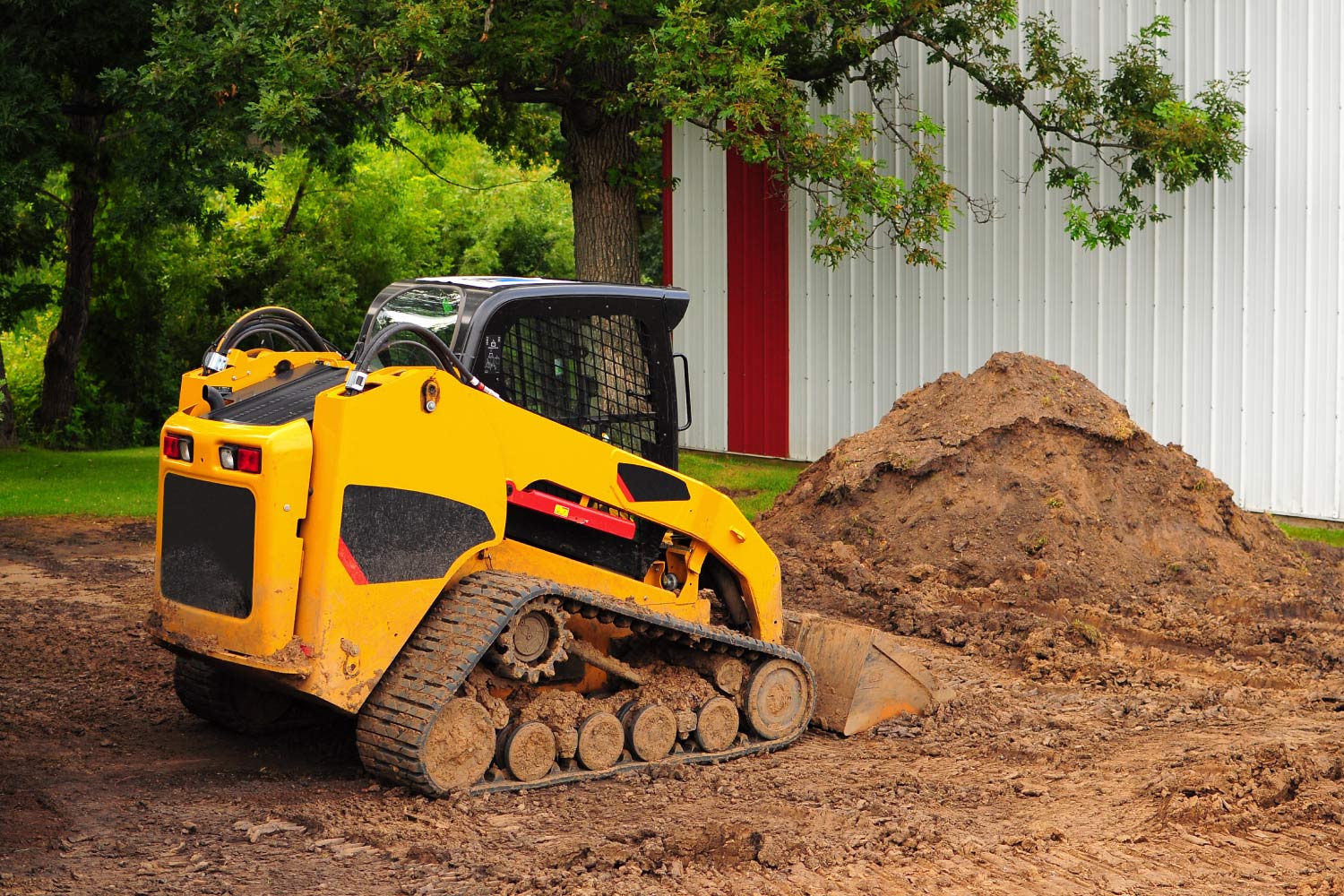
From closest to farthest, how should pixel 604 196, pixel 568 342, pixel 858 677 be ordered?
pixel 568 342 → pixel 858 677 → pixel 604 196

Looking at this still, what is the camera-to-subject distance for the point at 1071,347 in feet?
52.7

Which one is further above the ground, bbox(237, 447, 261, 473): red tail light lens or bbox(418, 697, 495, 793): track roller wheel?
bbox(237, 447, 261, 473): red tail light lens

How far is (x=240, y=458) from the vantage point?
5.95 m

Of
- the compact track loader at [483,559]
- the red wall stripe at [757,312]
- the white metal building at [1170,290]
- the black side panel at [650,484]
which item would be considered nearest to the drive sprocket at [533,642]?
the compact track loader at [483,559]

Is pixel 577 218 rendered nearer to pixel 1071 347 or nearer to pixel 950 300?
pixel 950 300

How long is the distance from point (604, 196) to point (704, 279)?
3.58 meters

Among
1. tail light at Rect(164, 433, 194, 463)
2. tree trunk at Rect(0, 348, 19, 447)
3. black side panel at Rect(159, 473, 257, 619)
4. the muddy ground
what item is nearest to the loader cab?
tail light at Rect(164, 433, 194, 463)

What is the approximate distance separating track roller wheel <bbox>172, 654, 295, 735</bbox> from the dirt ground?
0.09 m

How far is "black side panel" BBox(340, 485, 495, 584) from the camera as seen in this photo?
5965 millimetres

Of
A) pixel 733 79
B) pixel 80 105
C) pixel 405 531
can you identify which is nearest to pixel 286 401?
pixel 405 531

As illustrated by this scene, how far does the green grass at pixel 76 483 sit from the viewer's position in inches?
616

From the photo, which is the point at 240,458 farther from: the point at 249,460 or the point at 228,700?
the point at 228,700

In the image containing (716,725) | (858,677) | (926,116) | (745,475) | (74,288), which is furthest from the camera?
(74,288)

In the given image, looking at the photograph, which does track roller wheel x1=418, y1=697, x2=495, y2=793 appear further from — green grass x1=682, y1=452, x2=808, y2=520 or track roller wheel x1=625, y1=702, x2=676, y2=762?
green grass x1=682, y1=452, x2=808, y2=520
